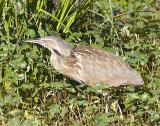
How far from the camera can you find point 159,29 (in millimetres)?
6535

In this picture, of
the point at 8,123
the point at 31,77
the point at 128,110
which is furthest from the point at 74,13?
the point at 8,123

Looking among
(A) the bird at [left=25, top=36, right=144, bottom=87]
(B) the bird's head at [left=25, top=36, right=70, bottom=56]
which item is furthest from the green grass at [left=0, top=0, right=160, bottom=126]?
(B) the bird's head at [left=25, top=36, right=70, bottom=56]

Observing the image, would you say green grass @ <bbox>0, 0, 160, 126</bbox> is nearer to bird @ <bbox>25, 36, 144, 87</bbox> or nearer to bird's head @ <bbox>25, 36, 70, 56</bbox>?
bird @ <bbox>25, 36, 144, 87</bbox>

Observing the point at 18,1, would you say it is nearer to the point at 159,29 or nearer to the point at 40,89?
the point at 40,89

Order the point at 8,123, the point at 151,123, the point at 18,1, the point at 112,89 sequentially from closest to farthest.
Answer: the point at 8,123, the point at 151,123, the point at 112,89, the point at 18,1

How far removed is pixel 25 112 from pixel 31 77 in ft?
1.48

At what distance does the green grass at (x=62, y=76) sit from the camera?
4992 millimetres

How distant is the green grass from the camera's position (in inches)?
197

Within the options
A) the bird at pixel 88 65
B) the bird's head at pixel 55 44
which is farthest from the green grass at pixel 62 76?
the bird's head at pixel 55 44

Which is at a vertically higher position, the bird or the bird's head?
→ the bird's head

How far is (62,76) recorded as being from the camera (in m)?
5.57

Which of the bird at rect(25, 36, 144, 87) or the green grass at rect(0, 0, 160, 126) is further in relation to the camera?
the bird at rect(25, 36, 144, 87)

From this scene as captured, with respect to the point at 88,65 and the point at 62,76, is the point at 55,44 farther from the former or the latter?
the point at 62,76

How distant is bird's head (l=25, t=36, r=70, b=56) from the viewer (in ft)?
17.0
